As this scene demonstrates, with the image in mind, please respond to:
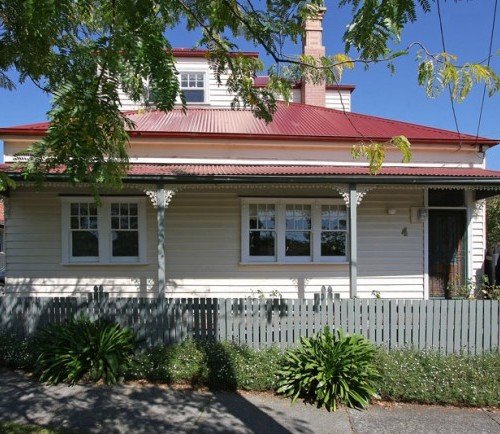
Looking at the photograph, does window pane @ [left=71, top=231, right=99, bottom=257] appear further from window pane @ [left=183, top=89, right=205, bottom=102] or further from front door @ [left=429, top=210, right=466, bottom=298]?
front door @ [left=429, top=210, right=466, bottom=298]

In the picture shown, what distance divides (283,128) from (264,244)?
10.1 feet

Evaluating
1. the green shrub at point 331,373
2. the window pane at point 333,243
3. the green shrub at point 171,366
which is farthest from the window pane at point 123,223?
the green shrub at point 331,373

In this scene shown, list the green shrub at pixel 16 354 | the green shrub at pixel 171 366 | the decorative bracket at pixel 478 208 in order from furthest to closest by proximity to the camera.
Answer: the decorative bracket at pixel 478 208, the green shrub at pixel 16 354, the green shrub at pixel 171 366

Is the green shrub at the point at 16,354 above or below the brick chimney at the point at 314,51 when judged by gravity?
below

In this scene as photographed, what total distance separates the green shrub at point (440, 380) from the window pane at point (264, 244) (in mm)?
4795

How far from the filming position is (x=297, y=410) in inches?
205

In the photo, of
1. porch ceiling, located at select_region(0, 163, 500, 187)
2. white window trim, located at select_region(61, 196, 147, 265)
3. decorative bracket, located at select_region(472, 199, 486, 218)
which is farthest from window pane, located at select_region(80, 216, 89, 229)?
decorative bracket, located at select_region(472, 199, 486, 218)

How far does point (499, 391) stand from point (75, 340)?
5.66m

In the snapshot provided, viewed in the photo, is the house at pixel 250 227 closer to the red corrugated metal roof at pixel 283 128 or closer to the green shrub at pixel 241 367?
the red corrugated metal roof at pixel 283 128

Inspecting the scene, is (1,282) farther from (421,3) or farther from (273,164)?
(421,3)

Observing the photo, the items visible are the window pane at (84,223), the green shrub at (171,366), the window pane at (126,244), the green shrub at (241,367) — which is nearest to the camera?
the green shrub at (241,367)

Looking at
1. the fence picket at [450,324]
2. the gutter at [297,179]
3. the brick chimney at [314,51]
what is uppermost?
the brick chimney at [314,51]

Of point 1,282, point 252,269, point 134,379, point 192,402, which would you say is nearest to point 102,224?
point 252,269

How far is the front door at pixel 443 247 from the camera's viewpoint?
417 inches
